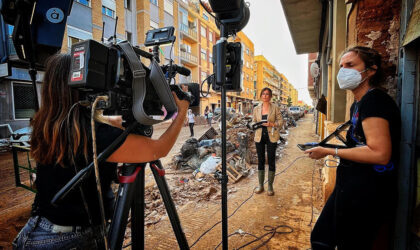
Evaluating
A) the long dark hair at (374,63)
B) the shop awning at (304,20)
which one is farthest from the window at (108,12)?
the long dark hair at (374,63)

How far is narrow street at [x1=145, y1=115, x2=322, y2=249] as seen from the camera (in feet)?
8.82

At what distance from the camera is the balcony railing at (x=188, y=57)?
25672 millimetres

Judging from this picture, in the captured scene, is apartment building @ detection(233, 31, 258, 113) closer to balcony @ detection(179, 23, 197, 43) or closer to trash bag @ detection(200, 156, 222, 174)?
balcony @ detection(179, 23, 197, 43)

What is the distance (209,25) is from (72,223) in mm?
34002

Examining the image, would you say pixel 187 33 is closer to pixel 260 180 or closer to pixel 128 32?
pixel 128 32

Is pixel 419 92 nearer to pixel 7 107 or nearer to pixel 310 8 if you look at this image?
pixel 310 8

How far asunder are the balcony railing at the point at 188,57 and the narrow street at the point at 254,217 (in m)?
23.2

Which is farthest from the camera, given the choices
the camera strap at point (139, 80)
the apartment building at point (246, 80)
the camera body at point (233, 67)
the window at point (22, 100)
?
the apartment building at point (246, 80)

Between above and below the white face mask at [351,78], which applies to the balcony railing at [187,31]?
above

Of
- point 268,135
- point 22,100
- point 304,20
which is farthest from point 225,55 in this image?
point 22,100

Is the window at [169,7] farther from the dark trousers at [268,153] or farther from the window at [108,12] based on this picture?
the dark trousers at [268,153]

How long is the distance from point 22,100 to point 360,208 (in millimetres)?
15467

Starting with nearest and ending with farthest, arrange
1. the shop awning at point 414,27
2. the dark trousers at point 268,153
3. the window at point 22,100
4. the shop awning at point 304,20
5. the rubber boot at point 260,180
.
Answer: the shop awning at point 414,27 → the dark trousers at point 268,153 → the rubber boot at point 260,180 → the shop awning at point 304,20 → the window at point 22,100

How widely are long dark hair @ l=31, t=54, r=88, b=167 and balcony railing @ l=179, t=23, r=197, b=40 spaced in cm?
2577
